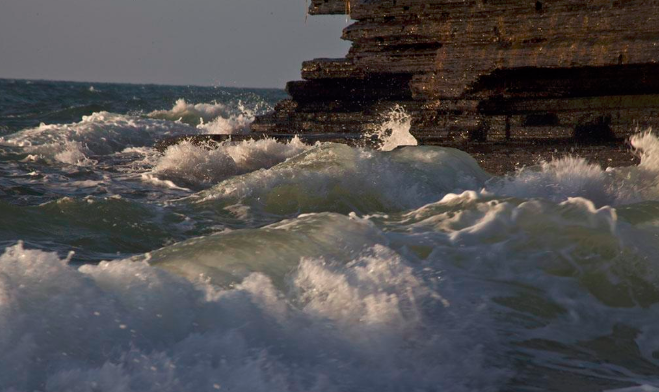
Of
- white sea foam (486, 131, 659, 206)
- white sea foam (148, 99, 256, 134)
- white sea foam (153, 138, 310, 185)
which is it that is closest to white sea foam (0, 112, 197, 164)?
white sea foam (153, 138, 310, 185)

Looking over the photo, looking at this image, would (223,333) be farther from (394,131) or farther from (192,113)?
(192,113)

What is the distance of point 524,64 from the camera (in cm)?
1031

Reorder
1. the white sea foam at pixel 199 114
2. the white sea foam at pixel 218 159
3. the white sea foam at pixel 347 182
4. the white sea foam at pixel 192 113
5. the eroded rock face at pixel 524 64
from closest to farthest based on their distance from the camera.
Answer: the white sea foam at pixel 347 182 < the eroded rock face at pixel 524 64 < the white sea foam at pixel 218 159 < the white sea foam at pixel 199 114 < the white sea foam at pixel 192 113

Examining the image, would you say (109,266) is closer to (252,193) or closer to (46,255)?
(46,255)

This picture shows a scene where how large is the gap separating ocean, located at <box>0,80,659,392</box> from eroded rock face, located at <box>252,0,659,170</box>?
298 cm

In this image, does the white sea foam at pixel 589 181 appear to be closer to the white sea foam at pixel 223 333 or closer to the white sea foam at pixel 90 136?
the white sea foam at pixel 223 333

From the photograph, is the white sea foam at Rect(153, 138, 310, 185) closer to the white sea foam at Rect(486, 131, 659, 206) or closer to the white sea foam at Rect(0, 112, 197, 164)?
the white sea foam at Rect(0, 112, 197, 164)

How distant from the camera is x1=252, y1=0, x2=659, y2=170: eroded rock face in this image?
9.85 meters

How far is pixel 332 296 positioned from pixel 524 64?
6.86m

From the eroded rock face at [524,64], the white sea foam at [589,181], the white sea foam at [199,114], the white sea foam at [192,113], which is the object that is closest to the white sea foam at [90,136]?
the white sea foam at [199,114]

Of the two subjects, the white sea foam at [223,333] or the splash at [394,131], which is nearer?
the white sea foam at [223,333]

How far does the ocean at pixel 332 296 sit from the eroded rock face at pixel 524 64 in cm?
298

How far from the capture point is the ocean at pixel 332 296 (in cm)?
342

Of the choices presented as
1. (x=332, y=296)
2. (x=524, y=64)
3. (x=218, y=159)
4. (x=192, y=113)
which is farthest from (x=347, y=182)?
(x=192, y=113)
